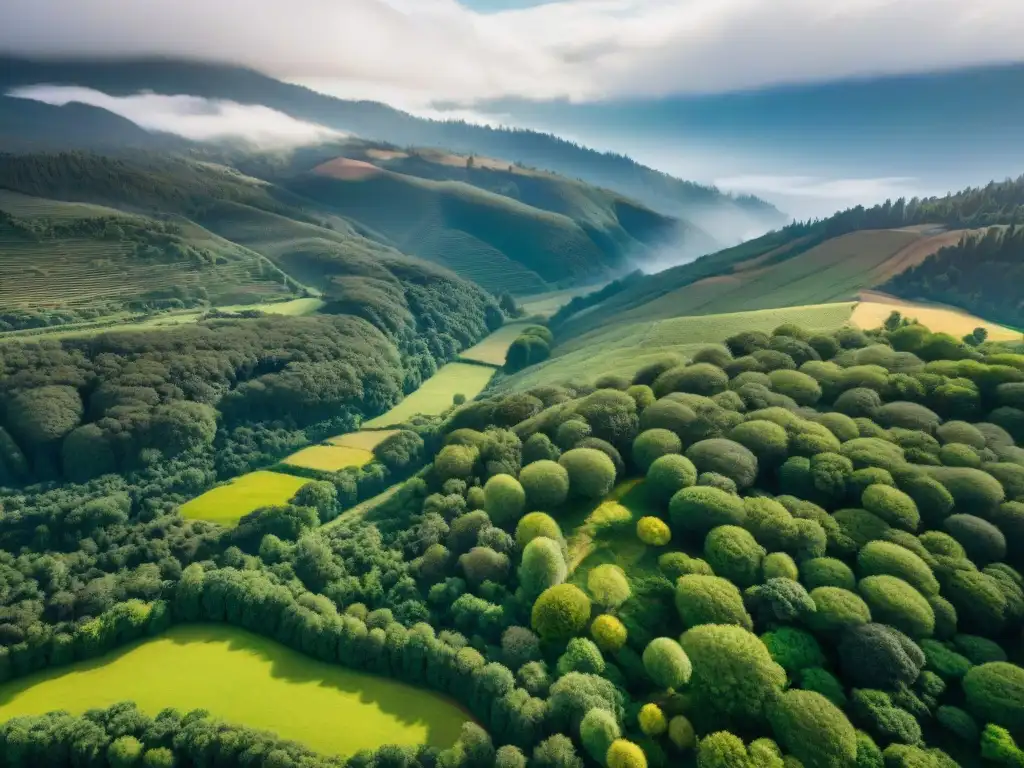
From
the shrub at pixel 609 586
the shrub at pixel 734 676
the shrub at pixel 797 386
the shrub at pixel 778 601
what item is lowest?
the shrub at pixel 609 586

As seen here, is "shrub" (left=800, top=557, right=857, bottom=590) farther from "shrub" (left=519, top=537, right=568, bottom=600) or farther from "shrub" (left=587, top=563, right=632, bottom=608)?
"shrub" (left=519, top=537, right=568, bottom=600)

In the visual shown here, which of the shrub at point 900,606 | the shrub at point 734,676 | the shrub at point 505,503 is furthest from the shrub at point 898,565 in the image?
Answer: the shrub at point 505,503

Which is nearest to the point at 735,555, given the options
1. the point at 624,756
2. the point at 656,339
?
the point at 624,756

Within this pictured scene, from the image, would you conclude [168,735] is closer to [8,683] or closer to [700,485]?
[8,683]

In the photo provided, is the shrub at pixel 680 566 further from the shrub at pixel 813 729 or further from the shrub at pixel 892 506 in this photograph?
the shrub at pixel 892 506

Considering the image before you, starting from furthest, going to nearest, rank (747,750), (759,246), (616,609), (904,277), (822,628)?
(759,246) → (904,277) → (616,609) → (822,628) → (747,750)

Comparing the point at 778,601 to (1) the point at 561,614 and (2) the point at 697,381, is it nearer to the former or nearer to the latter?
(1) the point at 561,614

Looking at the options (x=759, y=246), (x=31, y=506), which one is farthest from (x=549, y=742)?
(x=759, y=246)
